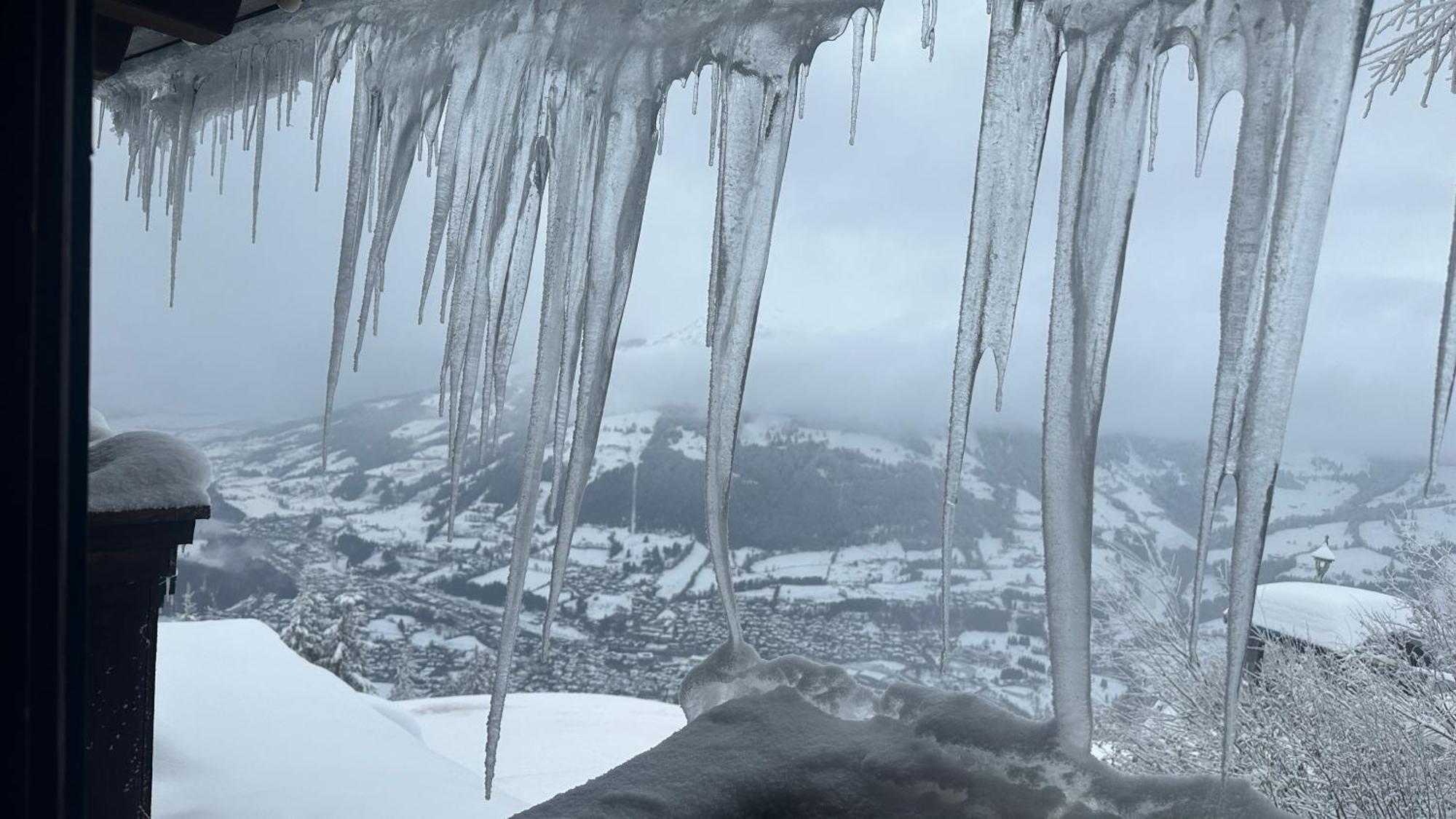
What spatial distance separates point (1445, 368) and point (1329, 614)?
1046 cm

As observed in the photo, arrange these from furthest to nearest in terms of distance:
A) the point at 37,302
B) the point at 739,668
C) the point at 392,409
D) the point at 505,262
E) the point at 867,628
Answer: the point at 392,409
the point at 867,628
the point at 505,262
the point at 739,668
the point at 37,302

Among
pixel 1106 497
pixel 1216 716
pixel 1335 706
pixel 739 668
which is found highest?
pixel 739 668

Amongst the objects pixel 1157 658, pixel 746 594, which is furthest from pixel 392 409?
pixel 1157 658

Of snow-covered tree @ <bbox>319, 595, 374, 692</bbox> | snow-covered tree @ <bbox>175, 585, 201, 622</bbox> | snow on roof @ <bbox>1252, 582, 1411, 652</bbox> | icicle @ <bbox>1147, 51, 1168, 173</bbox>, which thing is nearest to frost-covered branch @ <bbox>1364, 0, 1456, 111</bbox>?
icicle @ <bbox>1147, 51, 1168, 173</bbox>

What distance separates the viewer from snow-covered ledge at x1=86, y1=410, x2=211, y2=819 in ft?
8.16

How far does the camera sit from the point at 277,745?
15.8ft

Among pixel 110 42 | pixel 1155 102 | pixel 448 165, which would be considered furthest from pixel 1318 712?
pixel 110 42

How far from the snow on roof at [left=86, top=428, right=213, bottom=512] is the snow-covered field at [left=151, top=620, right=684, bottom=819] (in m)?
1.65

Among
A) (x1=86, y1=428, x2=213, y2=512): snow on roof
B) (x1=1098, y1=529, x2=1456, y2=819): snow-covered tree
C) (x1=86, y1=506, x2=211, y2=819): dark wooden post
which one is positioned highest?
(x1=86, y1=428, x2=213, y2=512): snow on roof

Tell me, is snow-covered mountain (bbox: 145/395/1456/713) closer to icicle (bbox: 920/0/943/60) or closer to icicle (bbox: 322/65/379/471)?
icicle (bbox: 322/65/379/471)

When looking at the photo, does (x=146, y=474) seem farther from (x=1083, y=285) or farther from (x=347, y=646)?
(x=347, y=646)

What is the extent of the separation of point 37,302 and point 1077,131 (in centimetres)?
156

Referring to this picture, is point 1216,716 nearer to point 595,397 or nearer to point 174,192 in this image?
point 595,397

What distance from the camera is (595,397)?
2070 millimetres
